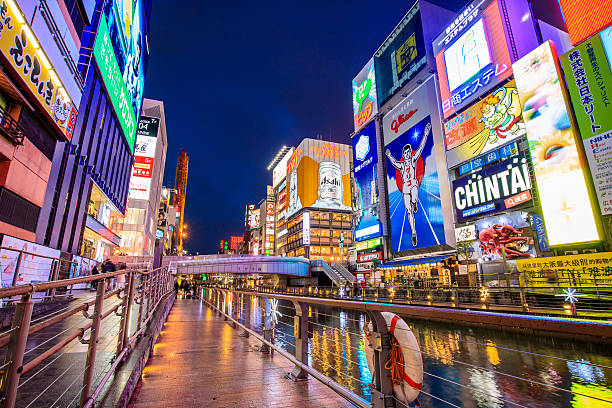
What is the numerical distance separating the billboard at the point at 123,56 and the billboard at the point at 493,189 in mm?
31772

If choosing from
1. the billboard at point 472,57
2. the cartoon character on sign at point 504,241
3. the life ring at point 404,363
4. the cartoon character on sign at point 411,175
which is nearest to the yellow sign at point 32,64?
the life ring at point 404,363

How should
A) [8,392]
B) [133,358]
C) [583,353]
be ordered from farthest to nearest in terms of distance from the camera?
[583,353] < [133,358] < [8,392]

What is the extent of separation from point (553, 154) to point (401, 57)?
3092 centimetres

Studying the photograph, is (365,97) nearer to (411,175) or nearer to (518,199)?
(411,175)

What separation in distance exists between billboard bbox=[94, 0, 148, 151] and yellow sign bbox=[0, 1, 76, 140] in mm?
8284

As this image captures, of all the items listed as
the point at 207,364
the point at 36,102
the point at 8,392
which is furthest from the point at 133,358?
the point at 36,102

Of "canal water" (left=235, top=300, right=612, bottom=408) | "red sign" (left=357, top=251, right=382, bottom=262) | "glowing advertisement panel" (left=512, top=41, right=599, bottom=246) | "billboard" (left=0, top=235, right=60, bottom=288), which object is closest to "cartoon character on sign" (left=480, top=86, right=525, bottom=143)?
"glowing advertisement panel" (left=512, top=41, right=599, bottom=246)

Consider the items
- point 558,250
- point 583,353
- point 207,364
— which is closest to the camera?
point 207,364

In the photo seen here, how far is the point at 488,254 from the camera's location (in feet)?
84.9

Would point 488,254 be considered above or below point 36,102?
below

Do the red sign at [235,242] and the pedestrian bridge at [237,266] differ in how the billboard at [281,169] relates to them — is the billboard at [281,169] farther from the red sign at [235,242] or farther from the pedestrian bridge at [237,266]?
the red sign at [235,242]

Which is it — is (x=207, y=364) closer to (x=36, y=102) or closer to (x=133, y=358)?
(x=133, y=358)

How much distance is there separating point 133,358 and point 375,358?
3286 mm

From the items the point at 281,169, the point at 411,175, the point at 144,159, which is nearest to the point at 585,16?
the point at 411,175
